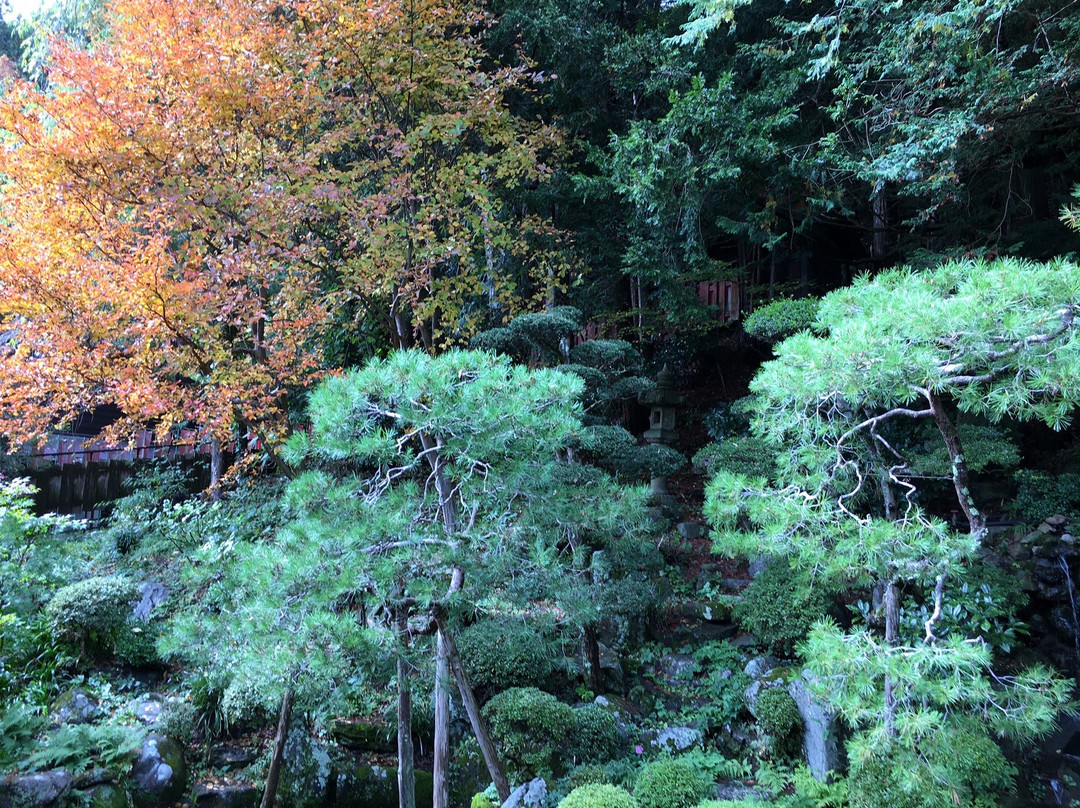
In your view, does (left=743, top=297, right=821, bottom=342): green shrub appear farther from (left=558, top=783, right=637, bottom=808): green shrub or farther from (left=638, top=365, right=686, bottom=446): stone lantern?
(left=558, top=783, right=637, bottom=808): green shrub

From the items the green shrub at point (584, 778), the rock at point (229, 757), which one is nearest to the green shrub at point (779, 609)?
the green shrub at point (584, 778)

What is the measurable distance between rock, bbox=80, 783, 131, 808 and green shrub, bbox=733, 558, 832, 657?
4.47 m

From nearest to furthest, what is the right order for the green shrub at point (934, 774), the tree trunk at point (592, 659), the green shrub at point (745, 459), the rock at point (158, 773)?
the green shrub at point (934, 774)
the rock at point (158, 773)
the tree trunk at point (592, 659)
the green shrub at point (745, 459)

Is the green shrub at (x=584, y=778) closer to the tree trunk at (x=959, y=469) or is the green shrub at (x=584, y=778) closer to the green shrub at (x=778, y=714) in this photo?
the green shrub at (x=778, y=714)

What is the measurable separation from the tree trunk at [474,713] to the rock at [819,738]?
189 centimetres

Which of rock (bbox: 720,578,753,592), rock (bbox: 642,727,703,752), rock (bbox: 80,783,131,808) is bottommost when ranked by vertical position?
rock (bbox: 80,783,131,808)

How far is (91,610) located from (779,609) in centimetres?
557

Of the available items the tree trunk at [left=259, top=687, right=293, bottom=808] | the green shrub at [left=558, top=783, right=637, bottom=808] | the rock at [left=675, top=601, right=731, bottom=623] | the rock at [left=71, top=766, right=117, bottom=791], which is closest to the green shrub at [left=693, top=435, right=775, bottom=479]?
the rock at [left=675, top=601, right=731, bottom=623]

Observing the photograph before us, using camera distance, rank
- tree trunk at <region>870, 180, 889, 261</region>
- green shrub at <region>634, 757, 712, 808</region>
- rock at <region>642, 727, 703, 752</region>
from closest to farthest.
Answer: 1. green shrub at <region>634, 757, 712, 808</region>
2. rock at <region>642, 727, 703, 752</region>
3. tree trunk at <region>870, 180, 889, 261</region>

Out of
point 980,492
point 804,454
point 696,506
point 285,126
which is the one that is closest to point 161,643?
point 804,454

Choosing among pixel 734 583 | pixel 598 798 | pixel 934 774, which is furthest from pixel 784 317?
pixel 598 798

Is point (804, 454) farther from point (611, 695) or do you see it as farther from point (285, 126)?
point (285, 126)

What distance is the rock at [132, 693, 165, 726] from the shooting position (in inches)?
191

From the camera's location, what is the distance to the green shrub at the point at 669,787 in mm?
3498
